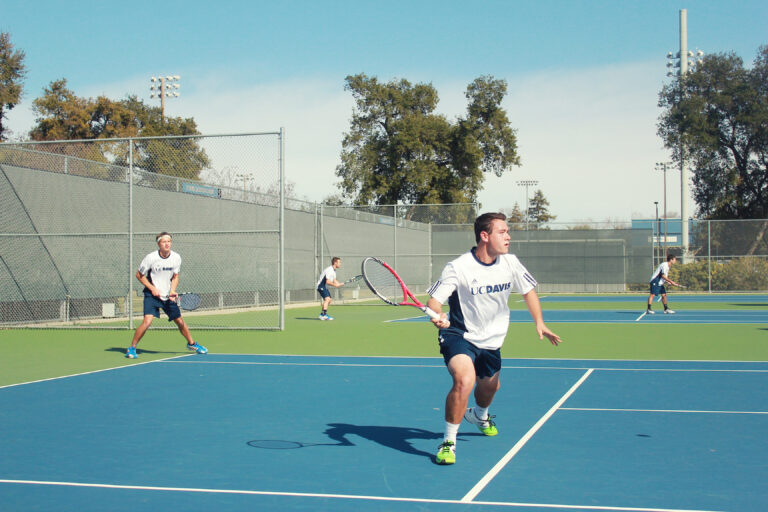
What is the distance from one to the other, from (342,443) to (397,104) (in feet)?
152

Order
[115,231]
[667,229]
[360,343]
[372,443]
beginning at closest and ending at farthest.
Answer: [372,443] → [360,343] → [115,231] → [667,229]

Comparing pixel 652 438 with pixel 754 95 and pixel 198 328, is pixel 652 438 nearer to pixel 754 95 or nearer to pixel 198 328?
pixel 198 328

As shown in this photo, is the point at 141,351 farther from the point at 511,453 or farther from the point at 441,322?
the point at 441,322

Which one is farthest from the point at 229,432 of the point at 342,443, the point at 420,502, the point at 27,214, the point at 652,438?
the point at 27,214

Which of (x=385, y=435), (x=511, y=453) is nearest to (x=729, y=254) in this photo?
(x=385, y=435)

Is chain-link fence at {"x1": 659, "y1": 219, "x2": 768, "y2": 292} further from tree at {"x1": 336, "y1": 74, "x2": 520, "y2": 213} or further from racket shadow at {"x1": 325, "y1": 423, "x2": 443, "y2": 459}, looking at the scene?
racket shadow at {"x1": 325, "y1": 423, "x2": 443, "y2": 459}

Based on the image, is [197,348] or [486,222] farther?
[197,348]

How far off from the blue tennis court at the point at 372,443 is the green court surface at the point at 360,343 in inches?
75.3

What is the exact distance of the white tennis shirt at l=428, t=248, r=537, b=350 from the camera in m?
5.84

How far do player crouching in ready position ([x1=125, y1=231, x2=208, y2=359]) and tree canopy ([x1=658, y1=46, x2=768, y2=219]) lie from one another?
120 feet

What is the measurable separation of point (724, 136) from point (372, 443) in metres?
41.9

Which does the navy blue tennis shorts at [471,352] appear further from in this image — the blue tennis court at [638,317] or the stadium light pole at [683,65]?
the stadium light pole at [683,65]

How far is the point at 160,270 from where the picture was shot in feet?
39.4

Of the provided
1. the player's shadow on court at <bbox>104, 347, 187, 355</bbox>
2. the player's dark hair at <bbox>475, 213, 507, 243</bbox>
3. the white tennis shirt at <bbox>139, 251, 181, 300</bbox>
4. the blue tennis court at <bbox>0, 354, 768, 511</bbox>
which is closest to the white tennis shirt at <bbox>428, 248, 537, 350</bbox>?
the player's dark hair at <bbox>475, 213, 507, 243</bbox>
